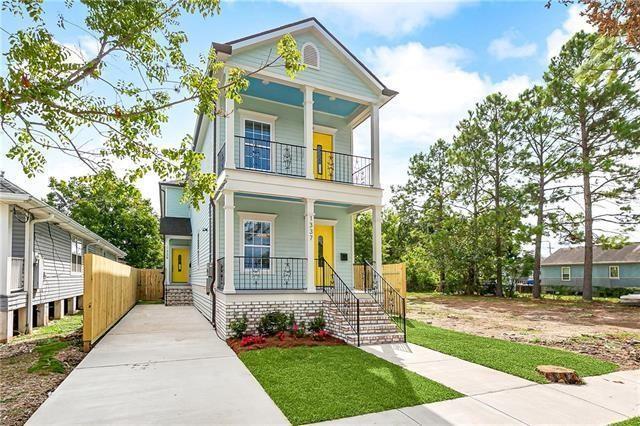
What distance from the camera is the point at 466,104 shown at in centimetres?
2742

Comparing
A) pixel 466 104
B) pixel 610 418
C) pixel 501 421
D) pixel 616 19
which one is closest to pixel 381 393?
pixel 501 421

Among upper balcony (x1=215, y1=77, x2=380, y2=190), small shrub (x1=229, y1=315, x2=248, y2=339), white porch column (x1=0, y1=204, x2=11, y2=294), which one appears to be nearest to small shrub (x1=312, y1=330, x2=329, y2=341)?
small shrub (x1=229, y1=315, x2=248, y2=339)

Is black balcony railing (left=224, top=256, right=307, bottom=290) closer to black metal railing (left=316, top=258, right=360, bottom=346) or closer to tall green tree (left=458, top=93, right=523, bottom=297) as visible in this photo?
black metal railing (left=316, top=258, right=360, bottom=346)

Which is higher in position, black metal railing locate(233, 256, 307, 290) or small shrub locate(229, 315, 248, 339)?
black metal railing locate(233, 256, 307, 290)

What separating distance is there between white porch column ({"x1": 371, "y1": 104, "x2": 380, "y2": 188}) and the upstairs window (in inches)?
88.6

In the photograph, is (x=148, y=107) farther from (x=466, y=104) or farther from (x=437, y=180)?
(x=437, y=180)

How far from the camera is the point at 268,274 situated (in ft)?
38.1

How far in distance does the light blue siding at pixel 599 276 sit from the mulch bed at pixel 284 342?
110 feet

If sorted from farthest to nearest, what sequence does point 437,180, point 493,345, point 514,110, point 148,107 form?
1. point 437,180
2. point 514,110
3. point 493,345
4. point 148,107

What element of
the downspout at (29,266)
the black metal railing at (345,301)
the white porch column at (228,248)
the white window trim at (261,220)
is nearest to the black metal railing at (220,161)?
the white window trim at (261,220)

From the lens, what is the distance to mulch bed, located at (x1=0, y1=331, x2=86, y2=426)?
4.64m

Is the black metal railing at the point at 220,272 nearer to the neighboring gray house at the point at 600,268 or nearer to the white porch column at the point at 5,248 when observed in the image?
the white porch column at the point at 5,248

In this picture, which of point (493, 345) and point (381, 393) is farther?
point (493, 345)

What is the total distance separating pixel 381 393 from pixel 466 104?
26400 millimetres
